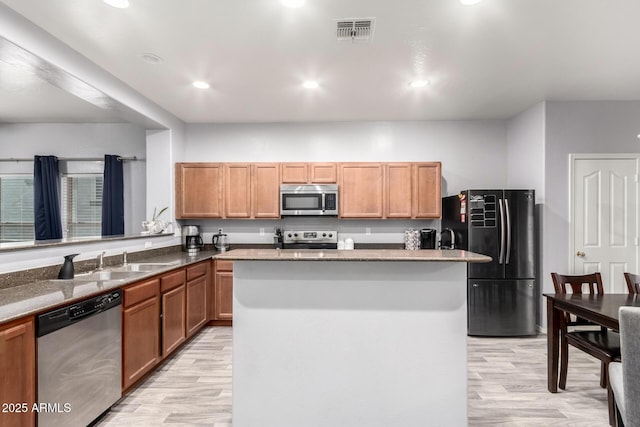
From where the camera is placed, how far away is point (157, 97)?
12.9ft

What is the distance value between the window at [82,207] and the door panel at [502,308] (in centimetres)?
546

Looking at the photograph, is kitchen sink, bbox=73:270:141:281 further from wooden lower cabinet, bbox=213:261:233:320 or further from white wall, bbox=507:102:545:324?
white wall, bbox=507:102:545:324

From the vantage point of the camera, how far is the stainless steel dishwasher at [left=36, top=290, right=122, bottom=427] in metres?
1.88

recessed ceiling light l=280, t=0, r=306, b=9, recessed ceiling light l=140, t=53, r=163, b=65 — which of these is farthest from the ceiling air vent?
recessed ceiling light l=140, t=53, r=163, b=65

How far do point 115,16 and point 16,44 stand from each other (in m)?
0.71

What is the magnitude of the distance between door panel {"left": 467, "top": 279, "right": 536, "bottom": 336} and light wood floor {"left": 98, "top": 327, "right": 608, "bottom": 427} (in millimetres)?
327

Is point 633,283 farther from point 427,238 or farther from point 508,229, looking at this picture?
point 427,238

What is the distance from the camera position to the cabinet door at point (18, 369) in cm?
165

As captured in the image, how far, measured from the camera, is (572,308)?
2.48 m

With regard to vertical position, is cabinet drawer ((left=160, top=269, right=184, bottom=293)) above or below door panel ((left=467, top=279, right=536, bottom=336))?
above

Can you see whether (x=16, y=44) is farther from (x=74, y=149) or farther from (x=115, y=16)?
(x=74, y=149)

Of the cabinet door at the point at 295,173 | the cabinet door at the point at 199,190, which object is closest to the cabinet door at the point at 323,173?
the cabinet door at the point at 295,173

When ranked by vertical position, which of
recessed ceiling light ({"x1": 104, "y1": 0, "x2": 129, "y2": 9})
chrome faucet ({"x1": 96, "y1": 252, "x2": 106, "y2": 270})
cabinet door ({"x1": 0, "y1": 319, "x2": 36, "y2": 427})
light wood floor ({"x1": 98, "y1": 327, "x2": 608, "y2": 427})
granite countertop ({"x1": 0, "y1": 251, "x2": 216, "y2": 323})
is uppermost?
recessed ceiling light ({"x1": 104, "y1": 0, "x2": 129, "y2": 9})

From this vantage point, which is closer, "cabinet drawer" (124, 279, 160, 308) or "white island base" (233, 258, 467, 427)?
"white island base" (233, 258, 467, 427)
